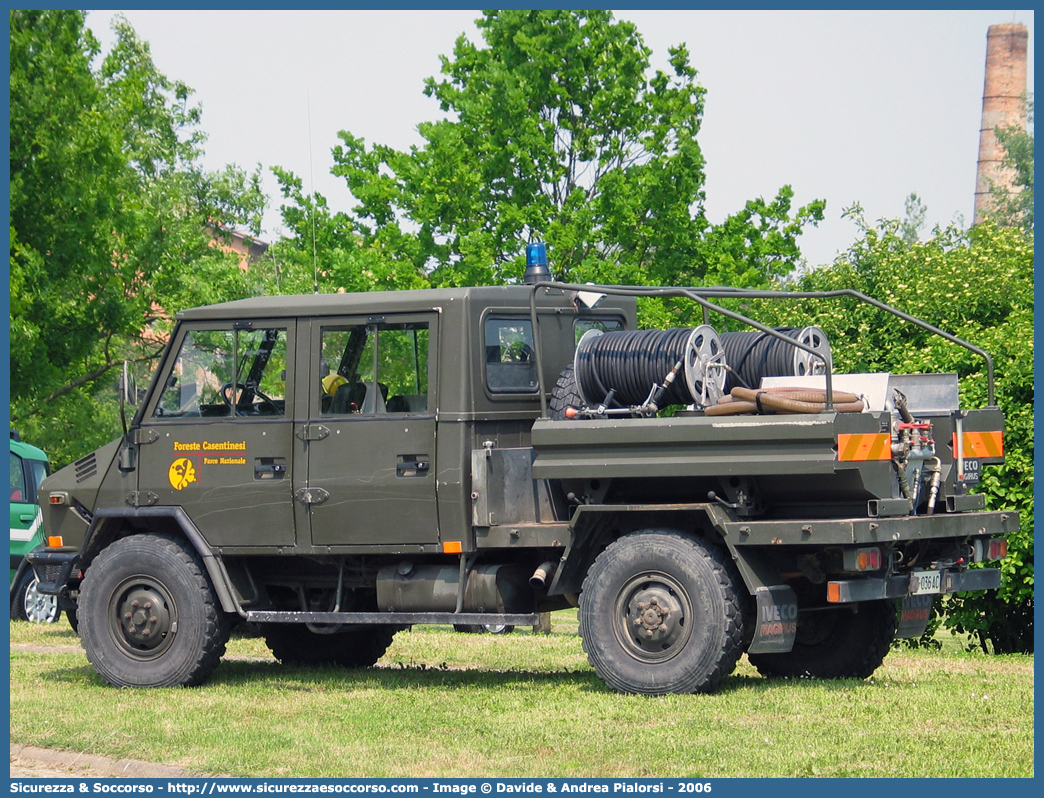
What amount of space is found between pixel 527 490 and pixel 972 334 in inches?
235

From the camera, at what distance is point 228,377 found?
10016 mm

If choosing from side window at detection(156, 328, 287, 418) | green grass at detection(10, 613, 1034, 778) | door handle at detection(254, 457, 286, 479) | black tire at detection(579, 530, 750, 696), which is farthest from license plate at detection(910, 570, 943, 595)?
side window at detection(156, 328, 287, 418)

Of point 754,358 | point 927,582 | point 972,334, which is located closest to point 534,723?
point 927,582

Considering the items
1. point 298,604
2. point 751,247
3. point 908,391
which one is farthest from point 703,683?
point 751,247

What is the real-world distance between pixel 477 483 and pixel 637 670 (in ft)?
5.12

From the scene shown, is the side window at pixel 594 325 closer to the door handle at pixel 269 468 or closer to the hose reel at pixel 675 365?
the hose reel at pixel 675 365

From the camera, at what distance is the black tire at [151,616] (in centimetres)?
980

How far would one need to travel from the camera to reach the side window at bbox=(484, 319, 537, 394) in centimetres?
946

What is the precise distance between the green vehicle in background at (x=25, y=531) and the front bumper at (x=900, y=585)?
1115 centimetres

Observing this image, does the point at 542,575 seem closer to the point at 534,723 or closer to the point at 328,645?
the point at 534,723

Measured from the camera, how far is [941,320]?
1520 cm

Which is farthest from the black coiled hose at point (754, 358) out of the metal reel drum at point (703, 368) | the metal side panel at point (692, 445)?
the metal side panel at point (692, 445)

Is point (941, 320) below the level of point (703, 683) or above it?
above

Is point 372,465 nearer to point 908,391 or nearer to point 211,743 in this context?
point 211,743
